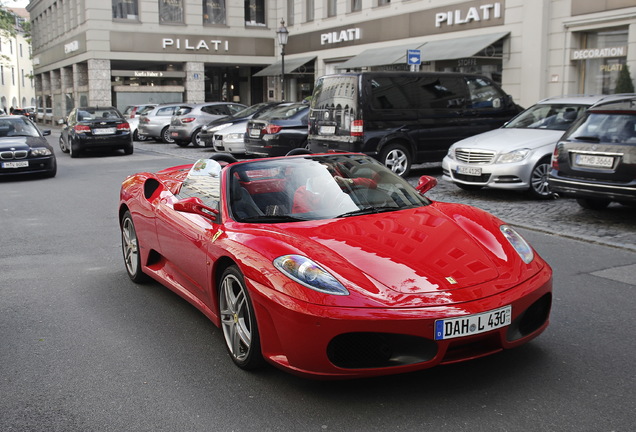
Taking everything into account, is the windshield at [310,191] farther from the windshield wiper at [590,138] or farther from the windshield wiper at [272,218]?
the windshield wiper at [590,138]

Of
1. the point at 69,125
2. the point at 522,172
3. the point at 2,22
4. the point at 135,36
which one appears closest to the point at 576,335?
the point at 522,172

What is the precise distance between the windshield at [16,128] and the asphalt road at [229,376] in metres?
10.4

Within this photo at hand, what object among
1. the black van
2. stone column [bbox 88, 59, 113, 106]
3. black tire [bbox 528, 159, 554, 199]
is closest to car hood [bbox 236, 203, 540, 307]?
black tire [bbox 528, 159, 554, 199]

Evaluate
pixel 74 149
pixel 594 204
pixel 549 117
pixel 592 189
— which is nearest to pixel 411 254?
pixel 592 189

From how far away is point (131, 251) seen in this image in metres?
6.41

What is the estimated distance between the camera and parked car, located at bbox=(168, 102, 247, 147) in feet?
79.0

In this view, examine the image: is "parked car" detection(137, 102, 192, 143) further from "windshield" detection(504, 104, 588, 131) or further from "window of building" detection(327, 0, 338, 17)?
"windshield" detection(504, 104, 588, 131)

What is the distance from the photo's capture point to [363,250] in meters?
4.04

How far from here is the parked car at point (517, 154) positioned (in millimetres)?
10961

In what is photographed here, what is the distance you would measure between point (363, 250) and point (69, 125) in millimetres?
20507

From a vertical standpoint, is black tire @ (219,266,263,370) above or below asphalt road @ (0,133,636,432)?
above

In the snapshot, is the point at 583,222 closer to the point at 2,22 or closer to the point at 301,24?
the point at 301,24

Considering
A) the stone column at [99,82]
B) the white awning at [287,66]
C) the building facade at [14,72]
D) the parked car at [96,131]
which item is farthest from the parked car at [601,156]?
the building facade at [14,72]

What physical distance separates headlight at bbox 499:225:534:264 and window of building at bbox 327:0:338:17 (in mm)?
29866
